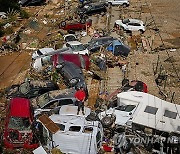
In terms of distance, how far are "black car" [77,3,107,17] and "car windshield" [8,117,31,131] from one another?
16.5 m

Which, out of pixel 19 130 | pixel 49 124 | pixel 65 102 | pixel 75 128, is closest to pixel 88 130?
pixel 75 128

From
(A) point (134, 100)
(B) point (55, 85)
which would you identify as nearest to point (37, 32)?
(B) point (55, 85)

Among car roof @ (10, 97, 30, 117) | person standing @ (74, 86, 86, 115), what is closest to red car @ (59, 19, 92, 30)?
person standing @ (74, 86, 86, 115)

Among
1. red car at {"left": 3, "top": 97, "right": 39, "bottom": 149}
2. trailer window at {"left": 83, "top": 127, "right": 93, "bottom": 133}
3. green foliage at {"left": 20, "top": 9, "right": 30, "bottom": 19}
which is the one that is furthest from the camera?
green foliage at {"left": 20, "top": 9, "right": 30, "bottom": 19}

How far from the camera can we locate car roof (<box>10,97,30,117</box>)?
46.9ft

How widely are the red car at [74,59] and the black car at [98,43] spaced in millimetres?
2133

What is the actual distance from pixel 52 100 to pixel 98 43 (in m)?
7.64

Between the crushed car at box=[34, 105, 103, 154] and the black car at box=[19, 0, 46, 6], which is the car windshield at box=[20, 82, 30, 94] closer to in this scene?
the crushed car at box=[34, 105, 103, 154]

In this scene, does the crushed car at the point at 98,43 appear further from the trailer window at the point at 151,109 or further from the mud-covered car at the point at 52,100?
the trailer window at the point at 151,109

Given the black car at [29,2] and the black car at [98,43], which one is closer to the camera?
the black car at [98,43]

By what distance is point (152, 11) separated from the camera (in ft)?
102

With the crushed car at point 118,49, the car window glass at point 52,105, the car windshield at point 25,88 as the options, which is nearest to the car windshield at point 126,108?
the car window glass at point 52,105

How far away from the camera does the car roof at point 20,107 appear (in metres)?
14.3

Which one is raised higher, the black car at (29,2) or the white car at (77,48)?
the black car at (29,2)
